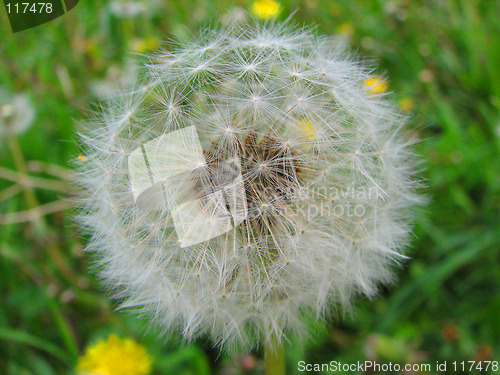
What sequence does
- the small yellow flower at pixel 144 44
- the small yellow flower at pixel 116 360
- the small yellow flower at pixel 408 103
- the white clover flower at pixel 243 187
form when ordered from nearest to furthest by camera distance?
the white clover flower at pixel 243 187 < the small yellow flower at pixel 116 360 < the small yellow flower at pixel 408 103 < the small yellow flower at pixel 144 44

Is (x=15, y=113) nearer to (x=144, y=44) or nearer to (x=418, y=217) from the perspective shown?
(x=144, y=44)

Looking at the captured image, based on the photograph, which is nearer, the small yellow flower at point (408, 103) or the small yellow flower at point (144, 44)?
the small yellow flower at point (408, 103)

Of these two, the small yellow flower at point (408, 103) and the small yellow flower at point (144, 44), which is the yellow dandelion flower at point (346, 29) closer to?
the small yellow flower at point (408, 103)

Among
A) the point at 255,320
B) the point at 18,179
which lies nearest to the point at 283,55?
the point at 255,320

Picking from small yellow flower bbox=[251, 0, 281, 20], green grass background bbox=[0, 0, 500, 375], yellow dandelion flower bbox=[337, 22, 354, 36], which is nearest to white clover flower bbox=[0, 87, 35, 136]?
green grass background bbox=[0, 0, 500, 375]

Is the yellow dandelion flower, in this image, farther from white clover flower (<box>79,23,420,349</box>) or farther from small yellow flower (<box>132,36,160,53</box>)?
white clover flower (<box>79,23,420,349</box>)

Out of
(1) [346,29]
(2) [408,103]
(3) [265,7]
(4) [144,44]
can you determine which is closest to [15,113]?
(4) [144,44]

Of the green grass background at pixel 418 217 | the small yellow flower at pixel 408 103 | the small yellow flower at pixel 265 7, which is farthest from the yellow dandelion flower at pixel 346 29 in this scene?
the small yellow flower at pixel 408 103
